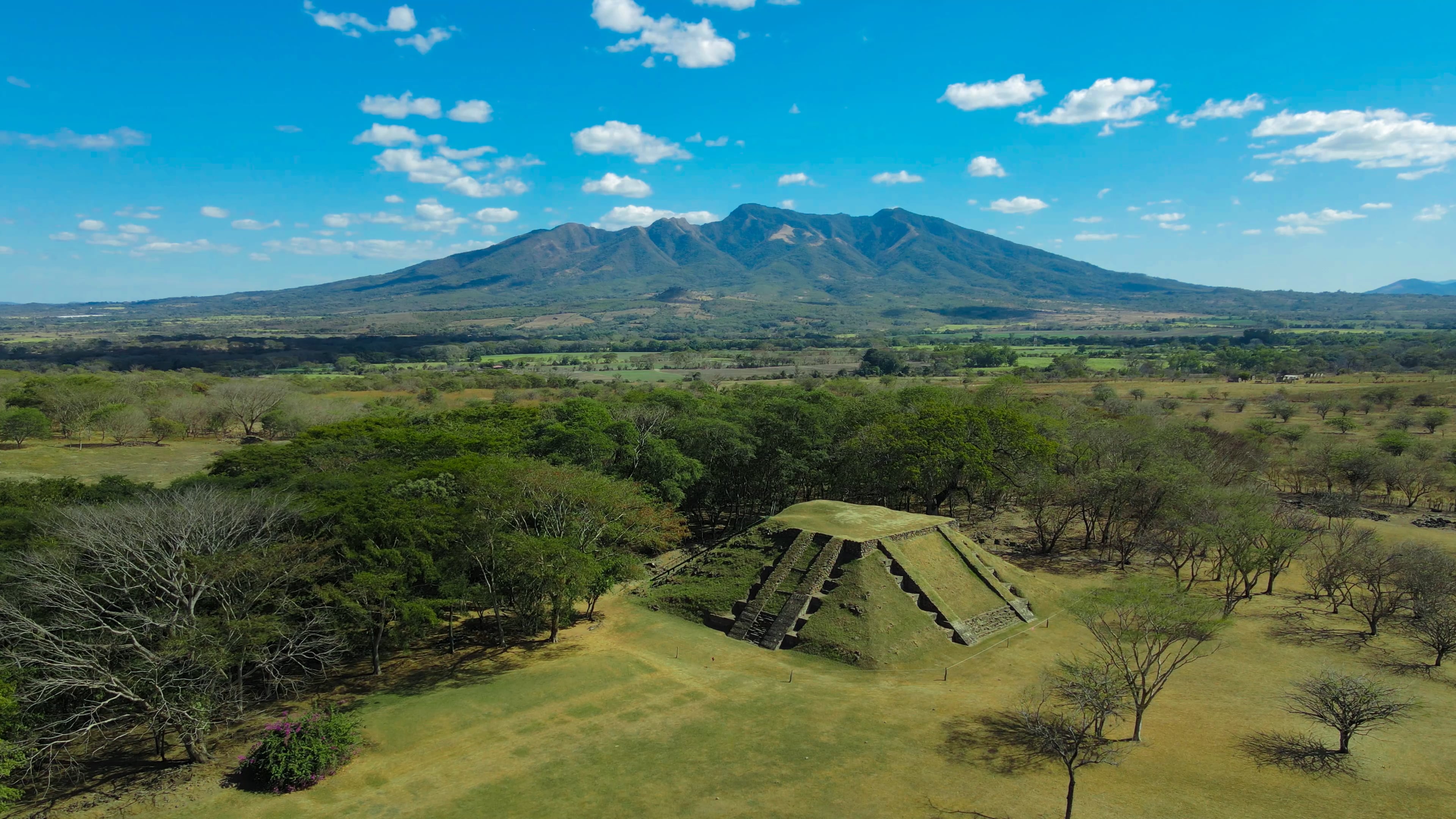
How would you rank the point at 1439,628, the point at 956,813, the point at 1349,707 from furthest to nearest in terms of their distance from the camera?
1. the point at 1439,628
2. the point at 1349,707
3. the point at 956,813

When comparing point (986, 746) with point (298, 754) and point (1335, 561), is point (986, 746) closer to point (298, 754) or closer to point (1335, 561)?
point (298, 754)

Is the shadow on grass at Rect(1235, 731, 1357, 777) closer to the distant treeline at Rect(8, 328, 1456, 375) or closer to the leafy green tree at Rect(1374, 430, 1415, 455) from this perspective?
the leafy green tree at Rect(1374, 430, 1415, 455)

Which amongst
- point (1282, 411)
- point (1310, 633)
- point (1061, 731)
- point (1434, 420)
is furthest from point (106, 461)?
point (1434, 420)

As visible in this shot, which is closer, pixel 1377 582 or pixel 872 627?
pixel 872 627

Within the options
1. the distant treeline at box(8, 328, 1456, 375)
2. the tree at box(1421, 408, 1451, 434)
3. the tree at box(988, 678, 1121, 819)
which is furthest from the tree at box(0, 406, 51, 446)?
the tree at box(1421, 408, 1451, 434)

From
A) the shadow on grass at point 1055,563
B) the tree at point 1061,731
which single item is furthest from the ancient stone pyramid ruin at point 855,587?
the tree at point 1061,731

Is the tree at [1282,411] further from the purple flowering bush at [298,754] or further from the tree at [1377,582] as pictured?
the purple flowering bush at [298,754]

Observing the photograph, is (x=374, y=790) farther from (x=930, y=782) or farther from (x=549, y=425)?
(x=549, y=425)
